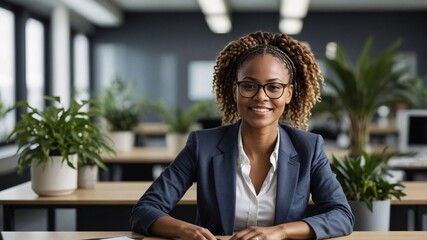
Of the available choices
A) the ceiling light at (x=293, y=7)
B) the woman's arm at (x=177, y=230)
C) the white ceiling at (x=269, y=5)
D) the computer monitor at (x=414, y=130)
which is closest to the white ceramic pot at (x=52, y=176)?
the woman's arm at (x=177, y=230)

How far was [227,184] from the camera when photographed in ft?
6.03

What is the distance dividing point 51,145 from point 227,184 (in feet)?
3.62

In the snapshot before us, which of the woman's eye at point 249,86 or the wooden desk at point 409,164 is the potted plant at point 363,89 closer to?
the wooden desk at point 409,164

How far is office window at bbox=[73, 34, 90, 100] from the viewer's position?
9.94 meters

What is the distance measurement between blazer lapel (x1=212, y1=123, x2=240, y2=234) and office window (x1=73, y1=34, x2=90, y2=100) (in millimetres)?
8156

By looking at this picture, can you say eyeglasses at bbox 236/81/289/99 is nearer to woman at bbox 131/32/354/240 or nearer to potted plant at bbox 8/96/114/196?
woman at bbox 131/32/354/240

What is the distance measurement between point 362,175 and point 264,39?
86 cm

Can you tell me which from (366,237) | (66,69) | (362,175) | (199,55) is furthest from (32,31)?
(366,237)

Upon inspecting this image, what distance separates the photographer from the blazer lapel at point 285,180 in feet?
5.99

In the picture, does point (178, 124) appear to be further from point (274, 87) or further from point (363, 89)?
point (274, 87)

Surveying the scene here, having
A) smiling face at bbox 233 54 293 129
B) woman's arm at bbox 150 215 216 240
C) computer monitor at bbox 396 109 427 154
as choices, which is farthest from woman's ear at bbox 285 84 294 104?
computer monitor at bbox 396 109 427 154

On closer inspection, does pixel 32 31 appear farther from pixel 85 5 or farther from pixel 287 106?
pixel 287 106

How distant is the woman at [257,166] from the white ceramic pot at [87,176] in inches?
41.9

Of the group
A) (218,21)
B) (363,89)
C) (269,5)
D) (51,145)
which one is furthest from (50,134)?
(269,5)
